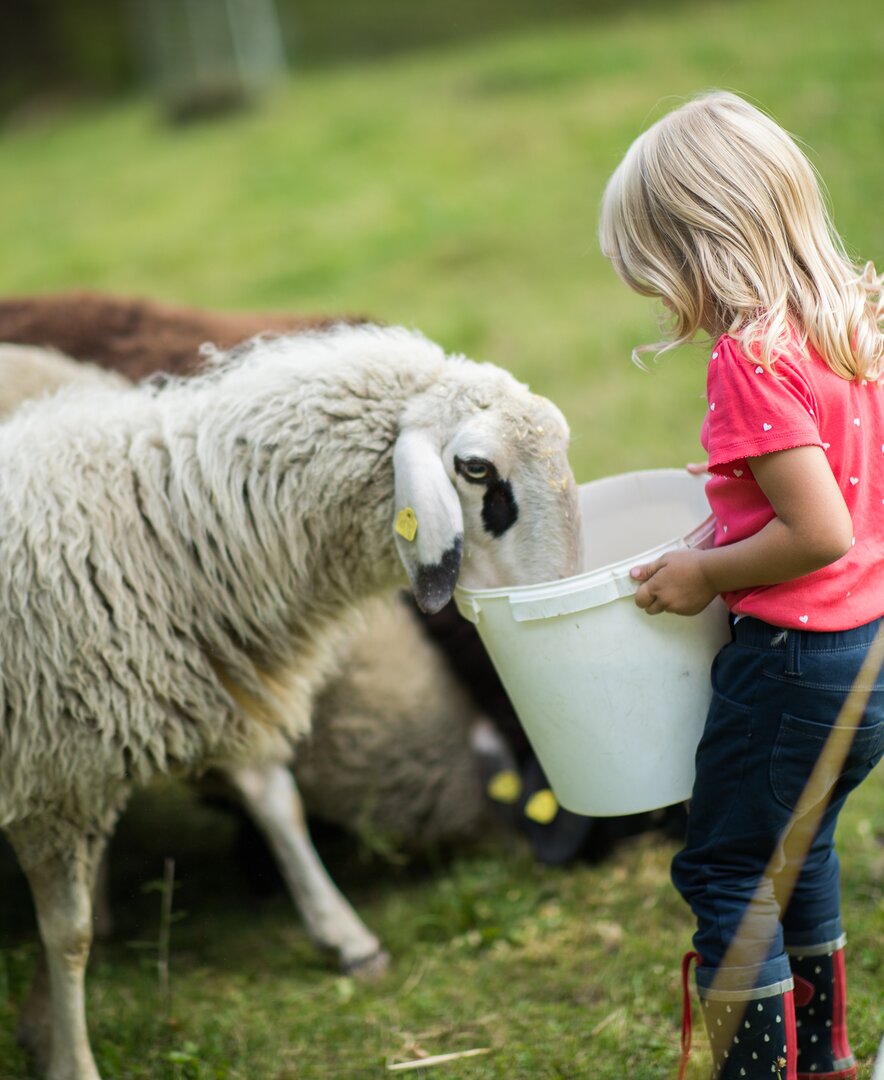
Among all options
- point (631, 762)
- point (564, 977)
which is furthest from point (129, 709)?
point (564, 977)

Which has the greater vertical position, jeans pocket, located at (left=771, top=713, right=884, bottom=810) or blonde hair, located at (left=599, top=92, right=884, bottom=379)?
blonde hair, located at (left=599, top=92, right=884, bottom=379)

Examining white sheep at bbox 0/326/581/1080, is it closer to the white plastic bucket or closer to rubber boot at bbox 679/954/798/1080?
the white plastic bucket

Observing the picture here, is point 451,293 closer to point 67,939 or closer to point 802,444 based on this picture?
point 67,939

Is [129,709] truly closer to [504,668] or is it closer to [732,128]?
[504,668]

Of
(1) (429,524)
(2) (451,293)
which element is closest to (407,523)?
(1) (429,524)

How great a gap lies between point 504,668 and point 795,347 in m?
0.81

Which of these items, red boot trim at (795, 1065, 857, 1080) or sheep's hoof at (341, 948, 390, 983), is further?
sheep's hoof at (341, 948, 390, 983)

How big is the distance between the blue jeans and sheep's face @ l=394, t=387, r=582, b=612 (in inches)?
19.2

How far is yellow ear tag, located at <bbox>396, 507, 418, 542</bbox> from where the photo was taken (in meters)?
2.40

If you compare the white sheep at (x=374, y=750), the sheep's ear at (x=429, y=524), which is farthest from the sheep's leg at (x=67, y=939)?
the sheep's ear at (x=429, y=524)

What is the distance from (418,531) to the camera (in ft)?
7.86

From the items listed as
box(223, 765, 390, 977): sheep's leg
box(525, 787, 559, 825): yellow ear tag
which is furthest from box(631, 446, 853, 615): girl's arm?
box(223, 765, 390, 977): sheep's leg

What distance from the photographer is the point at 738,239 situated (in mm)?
2041

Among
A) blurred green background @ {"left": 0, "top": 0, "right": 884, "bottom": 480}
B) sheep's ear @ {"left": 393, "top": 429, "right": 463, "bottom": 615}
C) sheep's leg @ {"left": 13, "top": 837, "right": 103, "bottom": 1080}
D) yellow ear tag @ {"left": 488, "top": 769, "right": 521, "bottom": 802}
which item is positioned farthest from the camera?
blurred green background @ {"left": 0, "top": 0, "right": 884, "bottom": 480}
